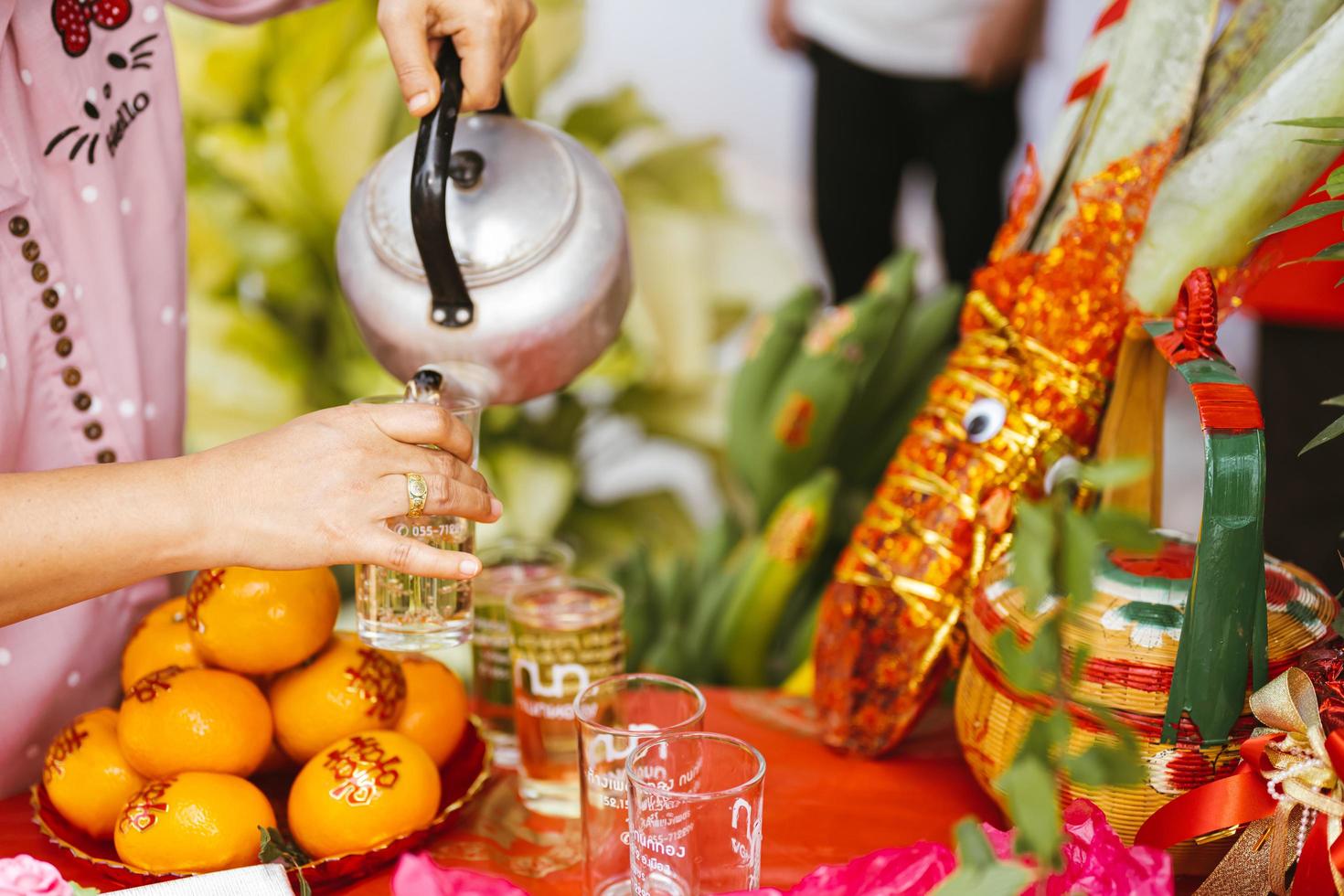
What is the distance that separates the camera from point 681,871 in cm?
64

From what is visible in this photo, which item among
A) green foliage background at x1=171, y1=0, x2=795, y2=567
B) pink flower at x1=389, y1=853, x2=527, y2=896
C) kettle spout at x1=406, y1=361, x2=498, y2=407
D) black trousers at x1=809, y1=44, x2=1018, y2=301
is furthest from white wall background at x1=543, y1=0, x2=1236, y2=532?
pink flower at x1=389, y1=853, x2=527, y2=896

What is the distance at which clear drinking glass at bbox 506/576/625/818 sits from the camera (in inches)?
33.1

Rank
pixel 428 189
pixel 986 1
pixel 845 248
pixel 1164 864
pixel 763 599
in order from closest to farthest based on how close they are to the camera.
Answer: pixel 1164 864, pixel 428 189, pixel 763 599, pixel 986 1, pixel 845 248

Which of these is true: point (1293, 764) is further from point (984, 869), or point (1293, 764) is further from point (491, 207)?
point (491, 207)

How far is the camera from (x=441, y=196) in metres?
0.69

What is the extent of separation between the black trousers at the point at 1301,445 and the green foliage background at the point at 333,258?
0.76 meters

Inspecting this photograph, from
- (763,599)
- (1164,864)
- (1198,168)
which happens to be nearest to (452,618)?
(1164,864)

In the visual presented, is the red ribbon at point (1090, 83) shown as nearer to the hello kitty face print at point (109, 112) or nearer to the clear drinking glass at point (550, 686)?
the clear drinking glass at point (550, 686)

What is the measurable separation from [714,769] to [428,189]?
0.36 m

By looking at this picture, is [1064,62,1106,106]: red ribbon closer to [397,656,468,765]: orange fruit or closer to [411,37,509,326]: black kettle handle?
[411,37,509,326]: black kettle handle

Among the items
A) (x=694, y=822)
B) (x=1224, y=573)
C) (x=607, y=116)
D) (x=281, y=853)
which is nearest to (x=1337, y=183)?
(x=1224, y=573)

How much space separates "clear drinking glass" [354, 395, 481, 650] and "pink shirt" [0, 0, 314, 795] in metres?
0.26

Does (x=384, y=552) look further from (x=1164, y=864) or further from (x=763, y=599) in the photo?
(x=763, y=599)

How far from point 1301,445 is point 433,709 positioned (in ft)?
4.57
